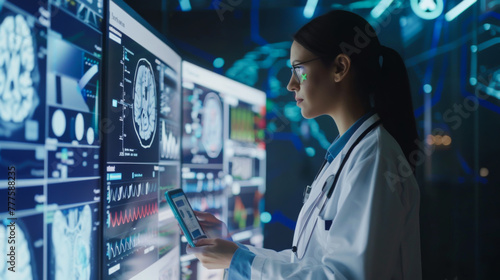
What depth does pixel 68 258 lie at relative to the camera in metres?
1.10

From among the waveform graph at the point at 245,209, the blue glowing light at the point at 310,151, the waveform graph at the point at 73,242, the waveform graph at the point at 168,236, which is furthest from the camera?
the blue glowing light at the point at 310,151

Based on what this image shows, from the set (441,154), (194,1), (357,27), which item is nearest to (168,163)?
(357,27)

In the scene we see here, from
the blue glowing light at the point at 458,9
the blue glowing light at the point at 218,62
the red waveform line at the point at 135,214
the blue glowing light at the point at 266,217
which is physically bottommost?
the blue glowing light at the point at 266,217

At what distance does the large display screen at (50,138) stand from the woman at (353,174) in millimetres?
390

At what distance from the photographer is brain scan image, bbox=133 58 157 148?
156 cm

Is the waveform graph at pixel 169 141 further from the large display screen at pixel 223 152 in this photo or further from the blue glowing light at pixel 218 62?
the blue glowing light at pixel 218 62

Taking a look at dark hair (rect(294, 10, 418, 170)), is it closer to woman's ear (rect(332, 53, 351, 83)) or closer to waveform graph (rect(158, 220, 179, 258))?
woman's ear (rect(332, 53, 351, 83))

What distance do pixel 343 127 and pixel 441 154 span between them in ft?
7.18

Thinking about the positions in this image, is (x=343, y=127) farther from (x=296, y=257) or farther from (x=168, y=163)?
(x=168, y=163)

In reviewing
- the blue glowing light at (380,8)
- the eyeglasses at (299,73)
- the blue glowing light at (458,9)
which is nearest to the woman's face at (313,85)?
the eyeglasses at (299,73)

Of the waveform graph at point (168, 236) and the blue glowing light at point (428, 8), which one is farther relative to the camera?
the blue glowing light at point (428, 8)

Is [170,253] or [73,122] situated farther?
[170,253]

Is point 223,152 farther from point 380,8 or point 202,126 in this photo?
point 380,8

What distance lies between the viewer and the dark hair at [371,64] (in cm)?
127
